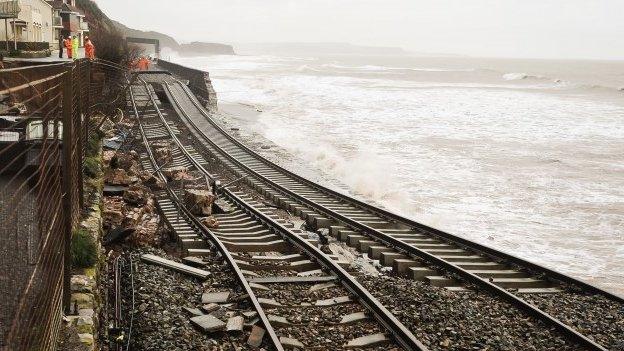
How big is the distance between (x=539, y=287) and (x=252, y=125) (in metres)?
25.8

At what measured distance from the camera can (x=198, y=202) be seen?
11.8 metres

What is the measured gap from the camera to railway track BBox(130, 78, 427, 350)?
22.6 feet

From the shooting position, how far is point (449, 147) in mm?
28422

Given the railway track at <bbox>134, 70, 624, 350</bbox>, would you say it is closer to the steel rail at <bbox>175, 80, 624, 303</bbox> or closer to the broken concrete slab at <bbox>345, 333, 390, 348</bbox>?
the steel rail at <bbox>175, 80, 624, 303</bbox>

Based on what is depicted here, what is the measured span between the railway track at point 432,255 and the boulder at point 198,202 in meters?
2.18

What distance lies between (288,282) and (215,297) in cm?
130

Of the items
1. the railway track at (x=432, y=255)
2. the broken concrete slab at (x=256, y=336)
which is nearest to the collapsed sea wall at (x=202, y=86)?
the railway track at (x=432, y=255)

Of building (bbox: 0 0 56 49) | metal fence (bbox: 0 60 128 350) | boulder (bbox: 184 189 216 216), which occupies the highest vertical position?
building (bbox: 0 0 56 49)

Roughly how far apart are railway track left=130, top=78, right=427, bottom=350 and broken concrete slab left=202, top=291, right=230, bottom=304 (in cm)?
30

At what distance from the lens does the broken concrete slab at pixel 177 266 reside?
8.45m

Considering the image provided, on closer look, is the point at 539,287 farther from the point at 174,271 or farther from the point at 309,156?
the point at 309,156

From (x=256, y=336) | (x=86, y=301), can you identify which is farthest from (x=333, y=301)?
(x=86, y=301)

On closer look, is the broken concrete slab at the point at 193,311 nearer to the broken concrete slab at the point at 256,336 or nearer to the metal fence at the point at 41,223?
the broken concrete slab at the point at 256,336

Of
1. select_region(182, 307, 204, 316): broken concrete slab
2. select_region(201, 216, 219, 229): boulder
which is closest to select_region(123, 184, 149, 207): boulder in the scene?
select_region(201, 216, 219, 229): boulder
